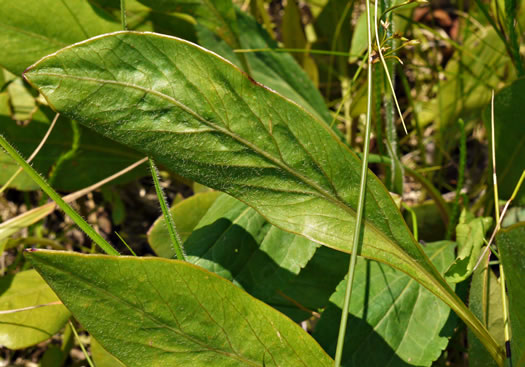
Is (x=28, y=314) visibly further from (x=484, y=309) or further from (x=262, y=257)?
(x=484, y=309)

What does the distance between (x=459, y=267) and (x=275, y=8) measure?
1.29m

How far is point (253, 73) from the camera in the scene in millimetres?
1162

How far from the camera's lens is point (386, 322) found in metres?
0.83

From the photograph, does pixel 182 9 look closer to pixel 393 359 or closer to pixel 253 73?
pixel 253 73

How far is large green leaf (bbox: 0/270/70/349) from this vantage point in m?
0.92

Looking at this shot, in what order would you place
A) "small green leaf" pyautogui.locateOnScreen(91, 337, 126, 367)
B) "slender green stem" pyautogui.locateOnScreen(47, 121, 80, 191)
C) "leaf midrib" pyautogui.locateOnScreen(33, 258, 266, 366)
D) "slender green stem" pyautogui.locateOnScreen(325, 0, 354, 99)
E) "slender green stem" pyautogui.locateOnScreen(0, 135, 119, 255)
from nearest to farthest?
"leaf midrib" pyautogui.locateOnScreen(33, 258, 266, 366), "slender green stem" pyautogui.locateOnScreen(0, 135, 119, 255), "small green leaf" pyautogui.locateOnScreen(91, 337, 126, 367), "slender green stem" pyautogui.locateOnScreen(47, 121, 80, 191), "slender green stem" pyautogui.locateOnScreen(325, 0, 354, 99)

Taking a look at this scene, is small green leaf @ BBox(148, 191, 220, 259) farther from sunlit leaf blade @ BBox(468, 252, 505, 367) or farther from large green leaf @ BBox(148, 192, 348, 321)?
sunlit leaf blade @ BBox(468, 252, 505, 367)

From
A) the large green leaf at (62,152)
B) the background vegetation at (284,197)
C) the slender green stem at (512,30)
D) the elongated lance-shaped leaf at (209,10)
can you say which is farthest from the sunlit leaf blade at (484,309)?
the large green leaf at (62,152)

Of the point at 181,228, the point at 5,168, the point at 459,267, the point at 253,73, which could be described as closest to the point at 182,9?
the point at 253,73

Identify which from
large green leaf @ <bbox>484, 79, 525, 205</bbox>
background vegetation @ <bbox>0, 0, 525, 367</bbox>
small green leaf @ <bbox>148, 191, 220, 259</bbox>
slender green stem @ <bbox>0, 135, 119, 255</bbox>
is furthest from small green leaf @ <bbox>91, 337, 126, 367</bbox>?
large green leaf @ <bbox>484, 79, 525, 205</bbox>

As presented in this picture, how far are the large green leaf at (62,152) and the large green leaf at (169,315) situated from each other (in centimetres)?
70

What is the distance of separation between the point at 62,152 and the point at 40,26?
1.11ft

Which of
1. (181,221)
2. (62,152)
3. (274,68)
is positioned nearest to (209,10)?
(274,68)

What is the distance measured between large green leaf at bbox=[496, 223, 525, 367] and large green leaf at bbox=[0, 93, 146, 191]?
87 centimetres
